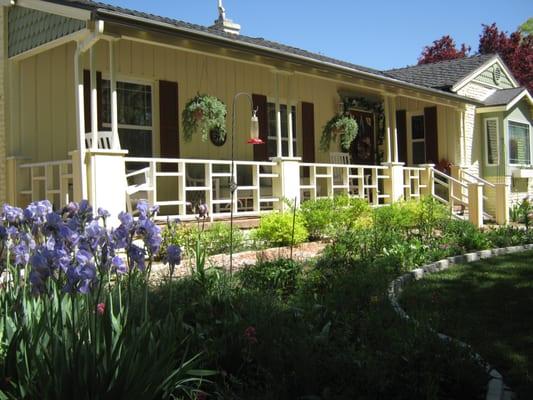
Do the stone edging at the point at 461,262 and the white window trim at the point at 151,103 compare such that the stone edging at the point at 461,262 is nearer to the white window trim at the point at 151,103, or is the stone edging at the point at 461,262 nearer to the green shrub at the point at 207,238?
the green shrub at the point at 207,238

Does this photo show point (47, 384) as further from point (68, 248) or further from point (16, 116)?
point (16, 116)

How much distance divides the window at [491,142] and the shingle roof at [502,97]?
1.72ft

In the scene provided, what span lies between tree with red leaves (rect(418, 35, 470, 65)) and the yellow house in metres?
17.6

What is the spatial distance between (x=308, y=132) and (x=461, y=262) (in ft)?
21.6

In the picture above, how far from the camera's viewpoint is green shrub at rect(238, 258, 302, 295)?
5.25 m

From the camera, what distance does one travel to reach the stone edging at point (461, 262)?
3.21 m

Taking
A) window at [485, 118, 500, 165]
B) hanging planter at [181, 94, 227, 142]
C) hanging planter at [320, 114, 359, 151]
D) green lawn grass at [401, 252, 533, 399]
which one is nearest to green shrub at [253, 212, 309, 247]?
hanging planter at [181, 94, 227, 142]

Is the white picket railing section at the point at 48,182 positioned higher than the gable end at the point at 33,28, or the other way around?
the gable end at the point at 33,28

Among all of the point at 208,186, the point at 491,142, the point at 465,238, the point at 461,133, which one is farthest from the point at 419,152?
the point at 208,186

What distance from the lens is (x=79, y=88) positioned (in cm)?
786

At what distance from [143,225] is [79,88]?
5702 millimetres

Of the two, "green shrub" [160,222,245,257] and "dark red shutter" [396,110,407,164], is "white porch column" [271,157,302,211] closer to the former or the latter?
"green shrub" [160,222,245,257]

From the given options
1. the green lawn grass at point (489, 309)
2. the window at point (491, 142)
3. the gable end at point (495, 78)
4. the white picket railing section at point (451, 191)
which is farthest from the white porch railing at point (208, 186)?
the gable end at point (495, 78)

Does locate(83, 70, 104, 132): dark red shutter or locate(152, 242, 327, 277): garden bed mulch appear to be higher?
locate(83, 70, 104, 132): dark red shutter
